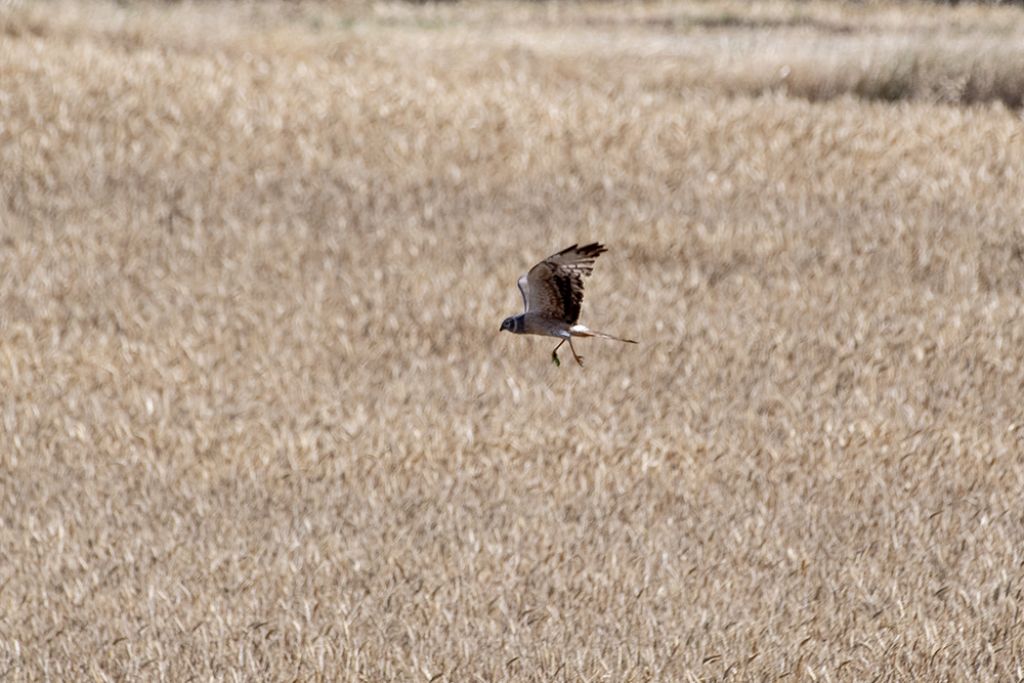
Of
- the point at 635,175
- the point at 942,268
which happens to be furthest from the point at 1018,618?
the point at 635,175

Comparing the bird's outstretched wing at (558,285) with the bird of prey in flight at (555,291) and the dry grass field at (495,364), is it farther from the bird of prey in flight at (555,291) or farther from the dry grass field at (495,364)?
the dry grass field at (495,364)

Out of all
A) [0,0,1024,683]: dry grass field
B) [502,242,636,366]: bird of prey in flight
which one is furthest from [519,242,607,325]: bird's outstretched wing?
[0,0,1024,683]: dry grass field

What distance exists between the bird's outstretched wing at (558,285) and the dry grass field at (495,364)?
1.31 meters

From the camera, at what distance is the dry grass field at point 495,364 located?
511 cm

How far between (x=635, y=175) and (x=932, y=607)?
6343 mm

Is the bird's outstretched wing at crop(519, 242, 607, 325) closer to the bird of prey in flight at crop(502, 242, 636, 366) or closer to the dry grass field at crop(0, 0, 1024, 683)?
the bird of prey in flight at crop(502, 242, 636, 366)

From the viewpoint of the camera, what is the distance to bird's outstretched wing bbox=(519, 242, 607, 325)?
381cm

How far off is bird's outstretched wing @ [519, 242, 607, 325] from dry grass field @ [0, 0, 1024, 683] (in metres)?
1.31

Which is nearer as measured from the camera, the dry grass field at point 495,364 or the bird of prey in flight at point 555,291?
the bird of prey in flight at point 555,291

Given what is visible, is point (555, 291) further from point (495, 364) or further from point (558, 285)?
point (495, 364)

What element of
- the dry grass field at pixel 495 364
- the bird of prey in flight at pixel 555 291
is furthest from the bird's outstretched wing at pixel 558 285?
the dry grass field at pixel 495 364

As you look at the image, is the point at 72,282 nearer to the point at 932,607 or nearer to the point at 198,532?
the point at 198,532

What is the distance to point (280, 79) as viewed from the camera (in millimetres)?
12945

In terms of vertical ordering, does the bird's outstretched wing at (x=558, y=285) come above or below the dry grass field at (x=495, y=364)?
above
